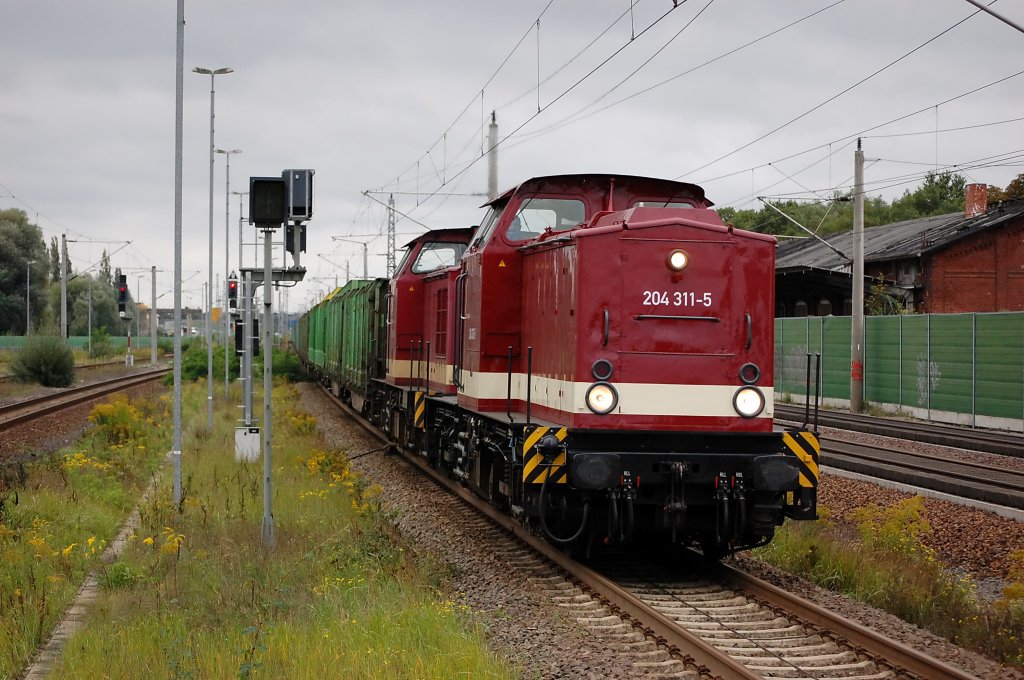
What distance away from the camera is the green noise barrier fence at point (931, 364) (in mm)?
22109

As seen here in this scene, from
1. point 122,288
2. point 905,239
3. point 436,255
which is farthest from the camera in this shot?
point 122,288

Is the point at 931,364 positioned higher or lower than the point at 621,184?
lower

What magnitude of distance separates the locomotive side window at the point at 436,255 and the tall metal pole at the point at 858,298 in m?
13.4

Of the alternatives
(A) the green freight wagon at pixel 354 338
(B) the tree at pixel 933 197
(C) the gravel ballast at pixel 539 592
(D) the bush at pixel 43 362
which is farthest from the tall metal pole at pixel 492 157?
(B) the tree at pixel 933 197

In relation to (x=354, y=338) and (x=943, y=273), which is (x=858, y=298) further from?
(x=354, y=338)

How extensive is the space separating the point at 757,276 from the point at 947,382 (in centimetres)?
1783

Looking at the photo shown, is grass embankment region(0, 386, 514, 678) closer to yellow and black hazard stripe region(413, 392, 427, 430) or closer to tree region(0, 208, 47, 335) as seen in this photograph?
yellow and black hazard stripe region(413, 392, 427, 430)

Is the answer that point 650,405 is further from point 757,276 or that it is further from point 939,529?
point 939,529

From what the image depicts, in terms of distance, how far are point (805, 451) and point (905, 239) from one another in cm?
3150

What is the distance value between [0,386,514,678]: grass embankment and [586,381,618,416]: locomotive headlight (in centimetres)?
192

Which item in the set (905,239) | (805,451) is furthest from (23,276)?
(805,451)

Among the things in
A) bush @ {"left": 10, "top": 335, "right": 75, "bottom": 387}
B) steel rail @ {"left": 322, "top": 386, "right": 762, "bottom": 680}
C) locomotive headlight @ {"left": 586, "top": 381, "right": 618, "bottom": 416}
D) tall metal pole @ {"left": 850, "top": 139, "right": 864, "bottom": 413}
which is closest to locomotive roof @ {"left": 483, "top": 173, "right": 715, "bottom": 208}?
locomotive headlight @ {"left": 586, "top": 381, "right": 618, "bottom": 416}

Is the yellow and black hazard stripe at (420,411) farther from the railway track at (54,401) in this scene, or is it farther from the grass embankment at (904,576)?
the railway track at (54,401)

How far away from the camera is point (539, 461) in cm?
849
